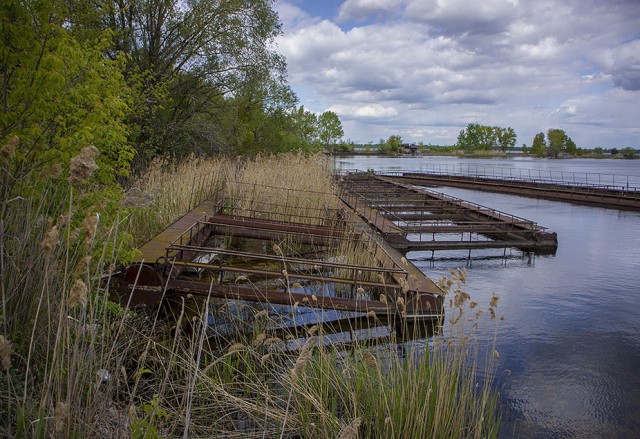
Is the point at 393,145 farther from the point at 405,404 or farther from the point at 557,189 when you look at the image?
the point at 405,404

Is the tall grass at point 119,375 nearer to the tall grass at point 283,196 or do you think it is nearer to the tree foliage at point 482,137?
the tall grass at point 283,196

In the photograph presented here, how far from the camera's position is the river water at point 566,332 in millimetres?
5617

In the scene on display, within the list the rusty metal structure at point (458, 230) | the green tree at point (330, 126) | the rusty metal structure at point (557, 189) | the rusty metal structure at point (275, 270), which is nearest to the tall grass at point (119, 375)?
the rusty metal structure at point (275, 270)

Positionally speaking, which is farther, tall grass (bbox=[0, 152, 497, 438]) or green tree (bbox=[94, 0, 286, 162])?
green tree (bbox=[94, 0, 286, 162])

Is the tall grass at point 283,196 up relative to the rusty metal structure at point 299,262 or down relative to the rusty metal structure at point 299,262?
up

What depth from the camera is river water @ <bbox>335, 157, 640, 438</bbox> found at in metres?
5.62

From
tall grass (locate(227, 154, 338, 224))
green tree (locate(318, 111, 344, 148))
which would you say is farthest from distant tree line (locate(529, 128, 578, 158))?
tall grass (locate(227, 154, 338, 224))

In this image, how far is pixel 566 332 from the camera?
8258 millimetres

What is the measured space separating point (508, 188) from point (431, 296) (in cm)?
3101

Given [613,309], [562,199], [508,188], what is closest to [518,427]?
[613,309]

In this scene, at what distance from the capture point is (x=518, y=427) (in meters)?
5.29

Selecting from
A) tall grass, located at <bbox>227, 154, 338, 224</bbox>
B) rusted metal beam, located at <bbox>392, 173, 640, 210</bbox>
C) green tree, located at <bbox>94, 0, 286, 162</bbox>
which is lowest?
rusted metal beam, located at <bbox>392, 173, 640, 210</bbox>

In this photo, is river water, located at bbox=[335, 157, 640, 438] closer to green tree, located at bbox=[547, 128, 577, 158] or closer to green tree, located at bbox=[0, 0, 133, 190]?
green tree, located at bbox=[0, 0, 133, 190]

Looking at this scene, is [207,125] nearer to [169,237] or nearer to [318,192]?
[318,192]
